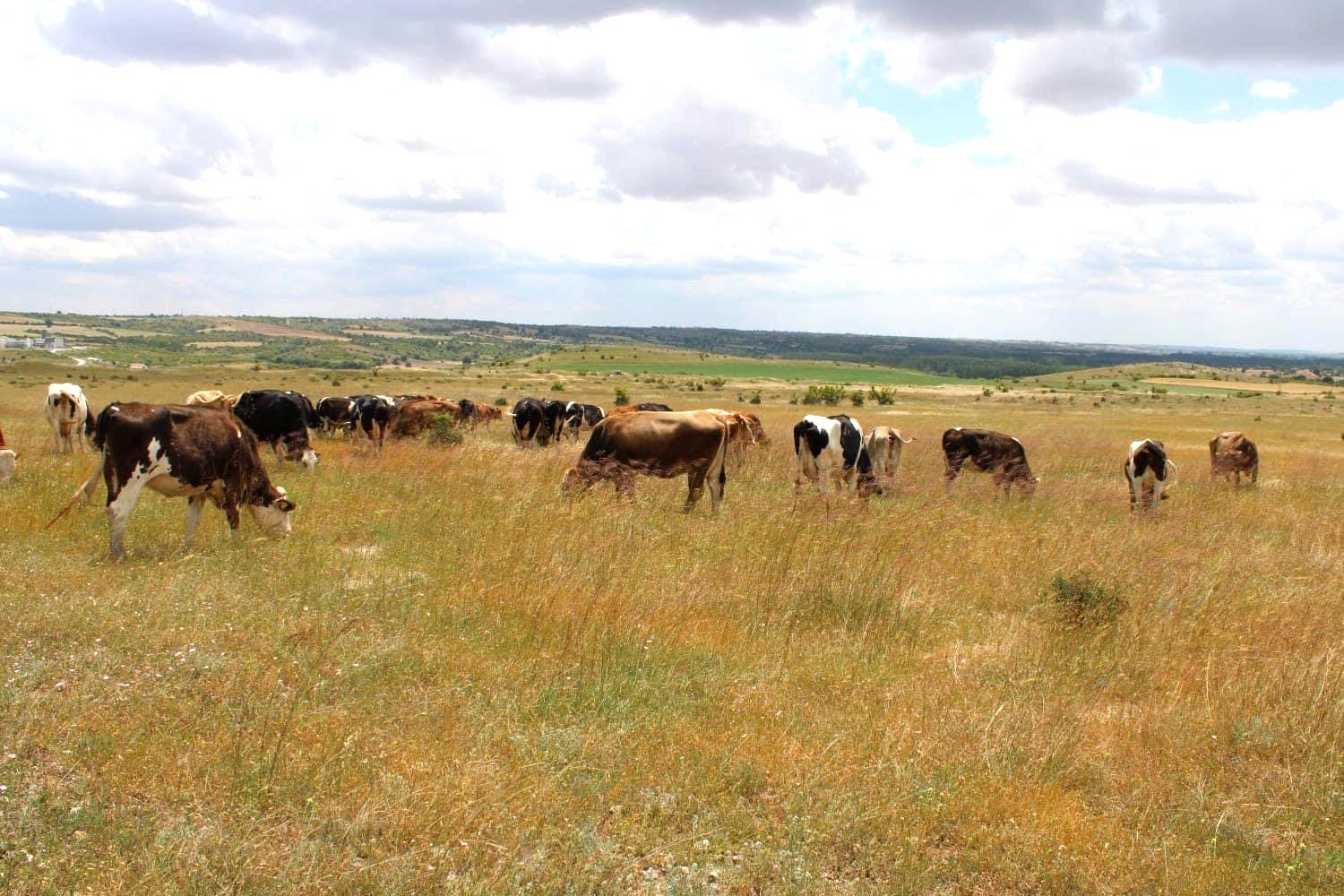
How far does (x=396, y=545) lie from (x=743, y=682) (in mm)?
4588

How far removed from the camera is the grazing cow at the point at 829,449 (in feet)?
55.7

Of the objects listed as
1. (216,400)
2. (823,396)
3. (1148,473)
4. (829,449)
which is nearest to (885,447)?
(829,449)

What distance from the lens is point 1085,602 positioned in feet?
27.3

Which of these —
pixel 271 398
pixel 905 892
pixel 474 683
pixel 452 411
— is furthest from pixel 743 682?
pixel 452 411

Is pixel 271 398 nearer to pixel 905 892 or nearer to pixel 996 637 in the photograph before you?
pixel 996 637

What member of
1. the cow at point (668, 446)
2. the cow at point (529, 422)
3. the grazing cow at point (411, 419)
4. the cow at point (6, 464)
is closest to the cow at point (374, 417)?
the grazing cow at point (411, 419)

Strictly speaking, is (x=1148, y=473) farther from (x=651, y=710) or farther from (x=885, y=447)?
(x=651, y=710)

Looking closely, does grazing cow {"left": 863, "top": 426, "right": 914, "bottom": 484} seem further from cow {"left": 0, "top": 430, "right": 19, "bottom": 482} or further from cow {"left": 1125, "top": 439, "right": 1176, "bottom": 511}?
cow {"left": 0, "top": 430, "right": 19, "bottom": 482}

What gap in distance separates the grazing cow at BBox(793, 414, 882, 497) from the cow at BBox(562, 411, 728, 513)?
2667 mm

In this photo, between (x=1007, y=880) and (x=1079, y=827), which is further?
(x=1079, y=827)

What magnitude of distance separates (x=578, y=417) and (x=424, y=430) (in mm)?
6276

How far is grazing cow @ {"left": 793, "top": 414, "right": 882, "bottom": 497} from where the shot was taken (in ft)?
55.7

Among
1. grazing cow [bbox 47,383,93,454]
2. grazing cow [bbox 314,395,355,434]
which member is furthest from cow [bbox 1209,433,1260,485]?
grazing cow [bbox 47,383,93,454]

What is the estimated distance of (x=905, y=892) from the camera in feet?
14.2
